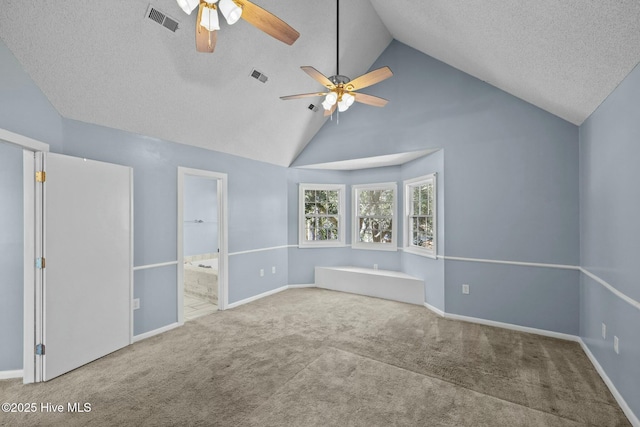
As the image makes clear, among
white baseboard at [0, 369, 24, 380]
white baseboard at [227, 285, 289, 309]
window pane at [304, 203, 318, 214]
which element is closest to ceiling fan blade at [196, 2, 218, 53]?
white baseboard at [0, 369, 24, 380]

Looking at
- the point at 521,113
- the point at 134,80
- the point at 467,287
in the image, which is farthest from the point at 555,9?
the point at 134,80

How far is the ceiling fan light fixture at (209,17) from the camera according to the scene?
1.80 metres

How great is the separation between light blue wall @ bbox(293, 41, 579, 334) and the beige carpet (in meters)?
0.51

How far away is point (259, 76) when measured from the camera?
3.62 m

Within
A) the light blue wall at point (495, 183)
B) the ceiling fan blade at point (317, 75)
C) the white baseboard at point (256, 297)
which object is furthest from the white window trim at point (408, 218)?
the white baseboard at point (256, 297)

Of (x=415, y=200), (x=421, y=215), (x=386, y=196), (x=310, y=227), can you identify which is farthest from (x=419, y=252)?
(x=310, y=227)

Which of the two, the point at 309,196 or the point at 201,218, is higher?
the point at 309,196

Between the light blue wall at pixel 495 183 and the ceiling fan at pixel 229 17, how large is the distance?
2924 millimetres

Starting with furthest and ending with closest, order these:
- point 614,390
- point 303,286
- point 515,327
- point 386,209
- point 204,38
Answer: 1. point 303,286
2. point 386,209
3. point 515,327
4. point 614,390
5. point 204,38

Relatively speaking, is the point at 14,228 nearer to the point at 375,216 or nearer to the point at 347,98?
the point at 347,98

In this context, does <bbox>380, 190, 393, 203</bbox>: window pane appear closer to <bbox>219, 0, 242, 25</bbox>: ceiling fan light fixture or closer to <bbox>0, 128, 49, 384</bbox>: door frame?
<bbox>219, 0, 242, 25</bbox>: ceiling fan light fixture

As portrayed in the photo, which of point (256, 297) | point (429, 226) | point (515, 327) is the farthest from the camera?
point (256, 297)

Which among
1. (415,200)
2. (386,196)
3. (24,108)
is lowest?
(415,200)

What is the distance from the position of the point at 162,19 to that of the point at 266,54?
119cm
